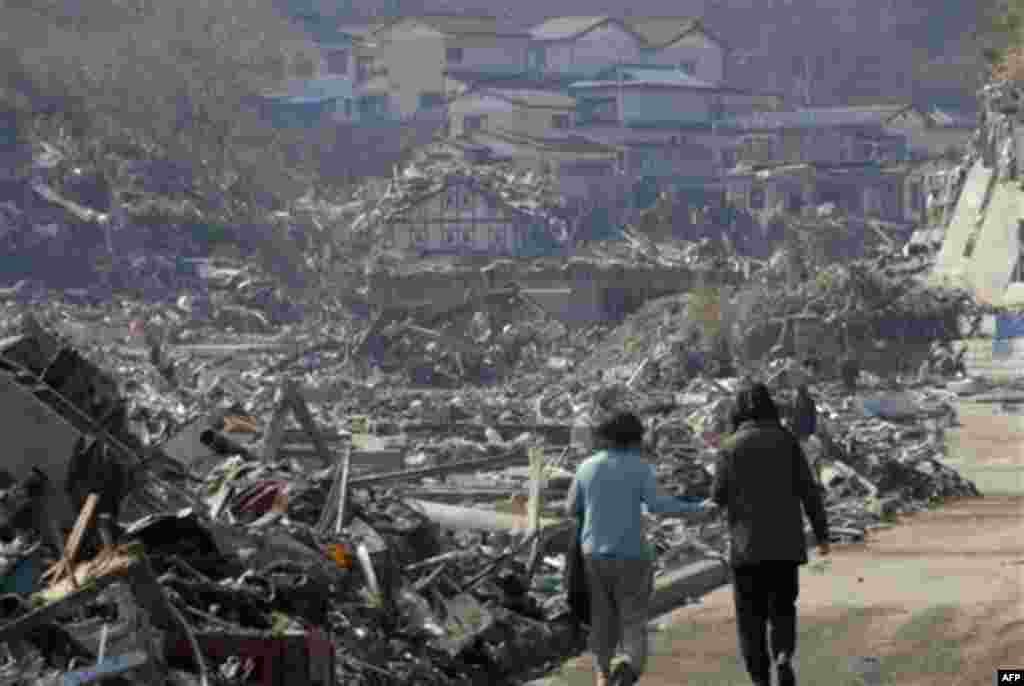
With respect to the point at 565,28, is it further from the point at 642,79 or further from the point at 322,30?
the point at 322,30

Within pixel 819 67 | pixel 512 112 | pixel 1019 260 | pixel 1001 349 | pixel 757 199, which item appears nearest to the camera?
pixel 1001 349

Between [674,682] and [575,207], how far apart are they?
63.7 meters

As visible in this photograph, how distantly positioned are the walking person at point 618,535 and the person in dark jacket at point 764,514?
0.25 meters

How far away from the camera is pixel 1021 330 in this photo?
46.4m

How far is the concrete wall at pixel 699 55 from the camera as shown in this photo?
95.9m

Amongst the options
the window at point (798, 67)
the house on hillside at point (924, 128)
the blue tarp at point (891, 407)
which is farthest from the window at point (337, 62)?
the blue tarp at point (891, 407)

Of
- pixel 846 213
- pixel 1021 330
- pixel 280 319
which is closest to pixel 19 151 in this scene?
pixel 280 319

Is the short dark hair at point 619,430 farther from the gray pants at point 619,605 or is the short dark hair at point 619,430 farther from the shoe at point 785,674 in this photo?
the shoe at point 785,674

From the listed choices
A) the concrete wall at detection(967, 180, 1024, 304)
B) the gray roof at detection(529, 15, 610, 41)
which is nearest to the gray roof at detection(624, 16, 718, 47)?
the gray roof at detection(529, 15, 610, 41)

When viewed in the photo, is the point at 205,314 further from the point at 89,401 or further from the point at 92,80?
the point at 89,401

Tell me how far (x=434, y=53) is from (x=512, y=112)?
7209 millimetres

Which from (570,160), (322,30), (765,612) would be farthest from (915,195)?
(765,612)

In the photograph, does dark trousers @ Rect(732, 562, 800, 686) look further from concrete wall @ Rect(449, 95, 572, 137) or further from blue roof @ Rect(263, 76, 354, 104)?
blue roof @ Rect(263, 76, 354, 104)

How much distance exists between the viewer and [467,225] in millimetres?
70812
